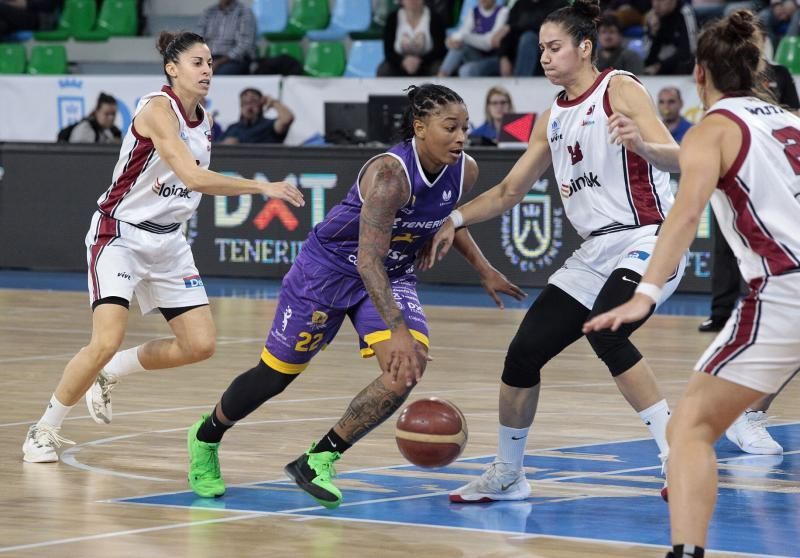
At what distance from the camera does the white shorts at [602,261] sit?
20.7 feet

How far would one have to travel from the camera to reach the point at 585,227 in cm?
651

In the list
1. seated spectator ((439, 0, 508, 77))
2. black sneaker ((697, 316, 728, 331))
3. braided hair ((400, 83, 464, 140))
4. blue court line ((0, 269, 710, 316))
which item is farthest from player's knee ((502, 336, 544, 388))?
seated spectator ((439, 0, 508, 77))

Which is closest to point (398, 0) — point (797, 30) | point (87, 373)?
point (797, 30)

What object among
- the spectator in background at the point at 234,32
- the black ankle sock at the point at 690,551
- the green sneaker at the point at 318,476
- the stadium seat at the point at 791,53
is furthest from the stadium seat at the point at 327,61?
the black ankle sock at the point at 690,551

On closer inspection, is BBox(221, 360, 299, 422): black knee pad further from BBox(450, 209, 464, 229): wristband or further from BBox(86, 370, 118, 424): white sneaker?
BBox(86, 370, 118, 424): white sneaker

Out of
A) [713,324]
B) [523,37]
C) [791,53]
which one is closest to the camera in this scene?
[713,324]

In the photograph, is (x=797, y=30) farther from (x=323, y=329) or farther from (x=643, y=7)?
(x=323, y=329)

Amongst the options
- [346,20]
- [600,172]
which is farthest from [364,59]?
[600,172]

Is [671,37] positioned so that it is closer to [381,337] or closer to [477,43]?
[477,43]

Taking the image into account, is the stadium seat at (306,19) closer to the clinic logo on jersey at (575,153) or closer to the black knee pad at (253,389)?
the clinic logo on jersey at (575,153)

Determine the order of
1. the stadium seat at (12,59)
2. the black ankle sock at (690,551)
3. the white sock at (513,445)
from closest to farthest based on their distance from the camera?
the black ankle sock at (690,551) < the white sock at (513,445) < the stadium seat at (12,59)

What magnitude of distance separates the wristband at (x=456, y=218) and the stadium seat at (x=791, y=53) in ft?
32.8

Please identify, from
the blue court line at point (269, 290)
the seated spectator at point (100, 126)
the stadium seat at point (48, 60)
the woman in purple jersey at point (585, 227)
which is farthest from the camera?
the stadium seat at point (48, 60)

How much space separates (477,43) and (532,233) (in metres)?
→ 3.59
